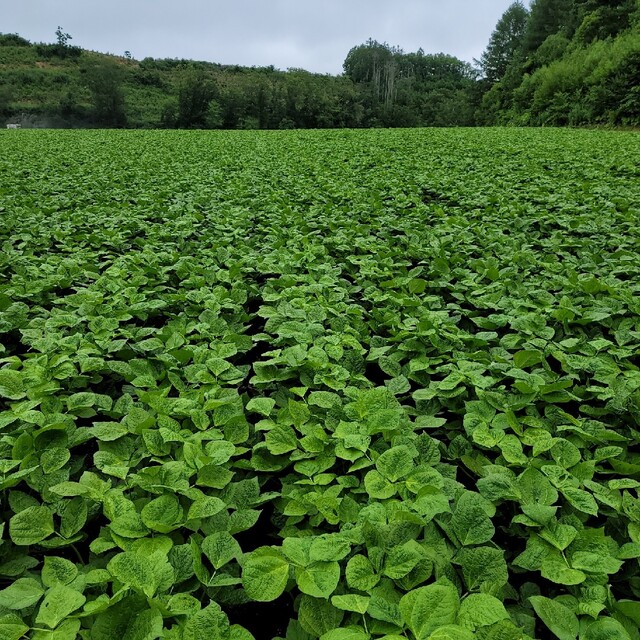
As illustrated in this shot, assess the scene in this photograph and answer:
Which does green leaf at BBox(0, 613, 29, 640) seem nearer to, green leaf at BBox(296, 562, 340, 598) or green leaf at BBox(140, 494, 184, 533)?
green leaf at BBox(140, 494, 184, 533)

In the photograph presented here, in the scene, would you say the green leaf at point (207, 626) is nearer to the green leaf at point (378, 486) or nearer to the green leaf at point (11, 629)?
the green leaf at point (11, 629)

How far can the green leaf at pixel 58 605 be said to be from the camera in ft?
2.35

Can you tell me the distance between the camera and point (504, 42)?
4134cm

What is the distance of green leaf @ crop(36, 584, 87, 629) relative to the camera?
72 cm

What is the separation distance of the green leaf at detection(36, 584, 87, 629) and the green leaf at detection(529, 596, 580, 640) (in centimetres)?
79

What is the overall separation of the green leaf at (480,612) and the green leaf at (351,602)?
16 centimetres

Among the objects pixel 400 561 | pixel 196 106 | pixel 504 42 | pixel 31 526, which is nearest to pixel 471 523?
pixel 400 561

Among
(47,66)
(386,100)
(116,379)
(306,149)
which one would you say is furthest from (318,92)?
(116,379)

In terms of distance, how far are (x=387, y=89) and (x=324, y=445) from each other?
52915 mm

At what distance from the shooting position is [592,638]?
0.75 meters

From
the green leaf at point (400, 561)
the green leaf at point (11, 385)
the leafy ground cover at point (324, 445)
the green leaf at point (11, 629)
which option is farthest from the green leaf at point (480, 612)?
the green leaf at point (11, 385)

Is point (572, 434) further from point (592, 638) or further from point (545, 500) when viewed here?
point (592, 638)

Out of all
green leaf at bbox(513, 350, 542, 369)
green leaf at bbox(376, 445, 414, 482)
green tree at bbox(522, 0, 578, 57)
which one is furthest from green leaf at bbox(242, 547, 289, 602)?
green tree at bbox(522, 0, 578, 57)

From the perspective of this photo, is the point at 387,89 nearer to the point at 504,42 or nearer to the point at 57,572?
the point at 504,42
